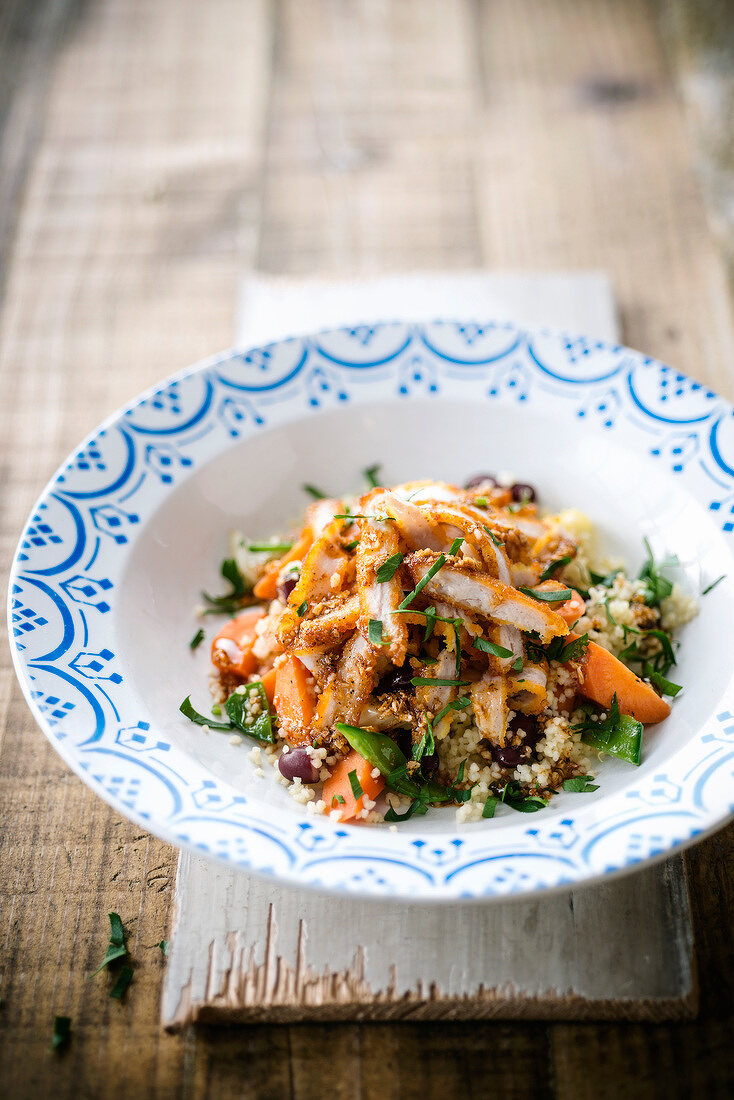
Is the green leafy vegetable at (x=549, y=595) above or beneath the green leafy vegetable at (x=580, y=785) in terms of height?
above

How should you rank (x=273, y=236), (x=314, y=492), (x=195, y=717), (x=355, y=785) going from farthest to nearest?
(x=273, y=236), (x=314, y=492), (x=195, y=717), (x=355, y=785)

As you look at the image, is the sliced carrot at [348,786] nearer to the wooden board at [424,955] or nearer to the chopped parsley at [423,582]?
the wooden board at [424,955]

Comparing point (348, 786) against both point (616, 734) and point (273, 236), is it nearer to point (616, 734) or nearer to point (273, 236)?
point (616, 734)

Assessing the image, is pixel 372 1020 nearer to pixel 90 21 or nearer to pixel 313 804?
pixel 313 804

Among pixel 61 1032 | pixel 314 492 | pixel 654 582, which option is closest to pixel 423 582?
pixel 654 582

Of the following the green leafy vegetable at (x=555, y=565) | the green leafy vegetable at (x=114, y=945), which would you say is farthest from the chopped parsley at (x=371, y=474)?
the green leafy vegetable at (x=114, y=945)

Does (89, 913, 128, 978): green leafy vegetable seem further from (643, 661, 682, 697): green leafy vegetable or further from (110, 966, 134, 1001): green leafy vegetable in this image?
(643, 661, 682, 697): green leafy vegetable
